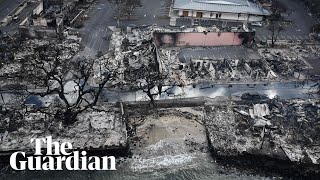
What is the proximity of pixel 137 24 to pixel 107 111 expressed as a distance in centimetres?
2211

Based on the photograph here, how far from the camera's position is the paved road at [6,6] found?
180 feet

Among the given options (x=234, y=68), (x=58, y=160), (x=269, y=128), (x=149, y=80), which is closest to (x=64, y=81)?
(x=149, y=80)

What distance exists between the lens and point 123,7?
189ft

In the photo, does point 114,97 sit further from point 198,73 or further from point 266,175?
point 266,175

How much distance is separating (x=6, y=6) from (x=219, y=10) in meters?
33.4

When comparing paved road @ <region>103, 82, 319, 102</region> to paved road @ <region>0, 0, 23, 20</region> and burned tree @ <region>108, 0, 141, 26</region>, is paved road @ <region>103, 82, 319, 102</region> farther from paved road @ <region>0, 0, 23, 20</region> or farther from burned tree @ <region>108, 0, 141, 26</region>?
paved road @ <region>0, 0, 23, 20</region>

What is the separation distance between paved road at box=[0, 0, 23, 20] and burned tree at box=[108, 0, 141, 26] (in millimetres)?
15443

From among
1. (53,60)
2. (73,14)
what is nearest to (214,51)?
(53,60)

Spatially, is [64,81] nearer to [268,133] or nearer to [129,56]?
[129,56]

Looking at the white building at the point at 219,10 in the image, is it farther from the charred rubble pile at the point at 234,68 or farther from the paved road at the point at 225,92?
the paved road at the point at 225,92

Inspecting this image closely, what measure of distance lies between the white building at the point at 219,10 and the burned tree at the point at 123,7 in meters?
6.39

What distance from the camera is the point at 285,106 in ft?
118

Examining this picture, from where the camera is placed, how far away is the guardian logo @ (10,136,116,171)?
29.7 m

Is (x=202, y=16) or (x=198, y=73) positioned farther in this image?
(x=202, y=16)
